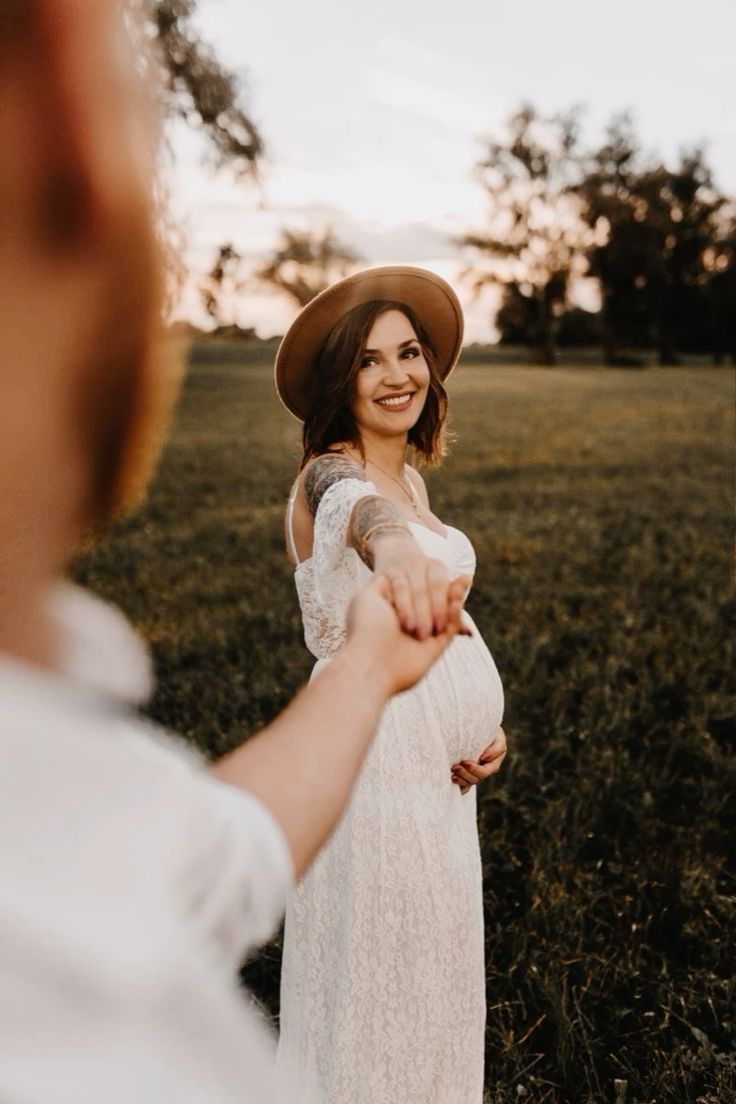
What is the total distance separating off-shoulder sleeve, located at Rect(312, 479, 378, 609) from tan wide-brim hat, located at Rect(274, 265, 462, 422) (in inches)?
26.2

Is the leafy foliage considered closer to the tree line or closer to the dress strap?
the dress strap

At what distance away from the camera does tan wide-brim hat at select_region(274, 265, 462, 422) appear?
8.79ft

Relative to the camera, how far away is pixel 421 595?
42.6 inches

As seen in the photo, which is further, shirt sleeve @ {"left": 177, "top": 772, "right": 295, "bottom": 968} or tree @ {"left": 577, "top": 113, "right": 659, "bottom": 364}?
tree @ {"left": 577, "top": 113, "right": 659, "bottom": 364}

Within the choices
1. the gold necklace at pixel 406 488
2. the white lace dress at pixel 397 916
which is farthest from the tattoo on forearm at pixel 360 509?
the gold necklace at pixel 406 488

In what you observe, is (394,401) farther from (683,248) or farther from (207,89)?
(683,248)

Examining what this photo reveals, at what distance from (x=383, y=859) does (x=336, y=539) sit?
2.69ft

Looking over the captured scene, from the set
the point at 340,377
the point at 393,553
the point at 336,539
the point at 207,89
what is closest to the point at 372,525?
the point at 336,539

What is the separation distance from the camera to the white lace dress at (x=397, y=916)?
2273 mm

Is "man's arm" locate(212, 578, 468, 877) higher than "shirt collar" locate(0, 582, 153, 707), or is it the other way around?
"shirt collar" locate(0, 582, 153, 707)

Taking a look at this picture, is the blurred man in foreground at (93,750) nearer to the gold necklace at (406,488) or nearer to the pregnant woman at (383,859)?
the pregnant woman at (383,859)

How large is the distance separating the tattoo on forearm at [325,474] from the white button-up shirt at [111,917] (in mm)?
1670

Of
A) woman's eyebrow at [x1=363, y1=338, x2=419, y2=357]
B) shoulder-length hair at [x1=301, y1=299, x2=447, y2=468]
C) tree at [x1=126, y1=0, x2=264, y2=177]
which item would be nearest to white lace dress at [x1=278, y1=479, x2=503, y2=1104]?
shoulder-length hair at [x1=301, y1=299, x2=447, y2=468]

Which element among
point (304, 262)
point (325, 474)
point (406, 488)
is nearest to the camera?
point (325, 474)
